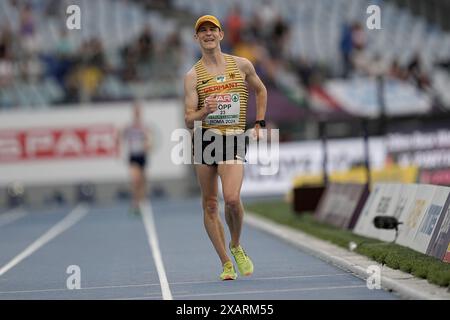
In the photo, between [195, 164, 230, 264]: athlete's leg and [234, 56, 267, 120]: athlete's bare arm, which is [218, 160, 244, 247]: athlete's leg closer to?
[195, 164, 230, 264]: athlete's leg

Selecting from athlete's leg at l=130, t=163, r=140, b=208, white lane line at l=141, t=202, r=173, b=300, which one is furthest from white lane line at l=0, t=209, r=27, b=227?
white lane line at l=141, t=202, r=173, b=300

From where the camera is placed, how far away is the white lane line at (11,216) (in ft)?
81.1

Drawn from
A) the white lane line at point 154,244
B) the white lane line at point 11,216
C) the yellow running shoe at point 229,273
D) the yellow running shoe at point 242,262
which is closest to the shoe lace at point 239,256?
the yellow running shoe at point 242,262

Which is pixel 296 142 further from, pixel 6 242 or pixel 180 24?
pixel 6 242

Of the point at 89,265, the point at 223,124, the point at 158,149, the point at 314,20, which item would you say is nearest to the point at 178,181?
the point at 158,149

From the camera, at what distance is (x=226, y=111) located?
1115cm

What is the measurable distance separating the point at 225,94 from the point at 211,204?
1040mm

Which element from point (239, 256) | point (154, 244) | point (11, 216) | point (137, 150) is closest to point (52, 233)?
point (154, 244)

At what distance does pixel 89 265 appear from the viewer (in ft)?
45.6

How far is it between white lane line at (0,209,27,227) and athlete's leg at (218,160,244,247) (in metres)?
13.0

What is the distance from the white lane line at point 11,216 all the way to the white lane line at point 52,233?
42.6 inches

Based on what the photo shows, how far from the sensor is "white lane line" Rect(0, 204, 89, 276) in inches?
578

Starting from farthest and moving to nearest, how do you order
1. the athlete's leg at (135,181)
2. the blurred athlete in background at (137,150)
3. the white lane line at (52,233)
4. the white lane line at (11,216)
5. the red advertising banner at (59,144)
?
the red advertising banner at (59,144) < the white lane line at (11,216) < the blurred athlete in background at (137,150) < the athlete's leg at (135,181) < the white lane line at (52,233)

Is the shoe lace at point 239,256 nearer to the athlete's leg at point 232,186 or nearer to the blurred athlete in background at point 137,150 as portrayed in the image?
the athlete's leg at point 232,186
